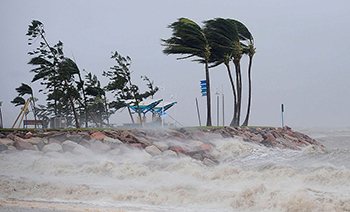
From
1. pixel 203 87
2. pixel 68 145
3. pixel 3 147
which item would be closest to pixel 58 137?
pixel 68 145

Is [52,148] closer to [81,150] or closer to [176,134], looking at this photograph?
[81,150]

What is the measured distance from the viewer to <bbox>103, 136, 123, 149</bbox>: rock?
11539mm

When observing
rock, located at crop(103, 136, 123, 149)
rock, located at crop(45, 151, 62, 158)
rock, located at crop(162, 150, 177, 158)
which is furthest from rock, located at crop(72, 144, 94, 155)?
rock, located at crop(162, 150, 177, 158)

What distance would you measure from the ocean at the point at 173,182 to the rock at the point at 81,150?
129 millimetres

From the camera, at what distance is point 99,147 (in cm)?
1138

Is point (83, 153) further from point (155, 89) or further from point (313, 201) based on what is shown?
point (155, 89)

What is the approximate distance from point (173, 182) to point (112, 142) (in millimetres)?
3581

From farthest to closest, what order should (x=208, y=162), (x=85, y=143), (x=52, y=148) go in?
(x=85, y=143), (x=52, y=148), (x=208, y=162)

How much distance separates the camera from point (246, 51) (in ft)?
85.3

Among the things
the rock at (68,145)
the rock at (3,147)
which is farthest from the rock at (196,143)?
the rock at (3,147)

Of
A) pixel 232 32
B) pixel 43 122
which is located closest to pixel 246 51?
pixel 232 32

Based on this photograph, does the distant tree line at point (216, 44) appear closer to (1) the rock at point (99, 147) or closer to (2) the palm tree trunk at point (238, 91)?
(2) the palm tree trunk at point (238, 91)

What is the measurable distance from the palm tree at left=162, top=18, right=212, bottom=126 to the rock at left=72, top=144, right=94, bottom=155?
12.5 metres

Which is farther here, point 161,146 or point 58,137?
point 58,137
